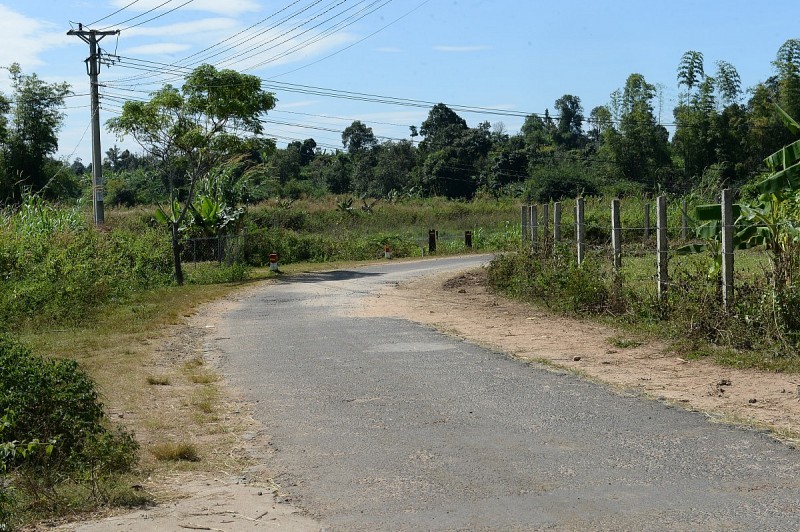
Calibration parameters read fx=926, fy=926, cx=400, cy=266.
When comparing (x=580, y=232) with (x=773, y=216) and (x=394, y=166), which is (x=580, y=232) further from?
(x=394, y=166)

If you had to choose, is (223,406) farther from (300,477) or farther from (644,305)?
(644,305)

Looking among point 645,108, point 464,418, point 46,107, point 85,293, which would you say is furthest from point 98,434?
point 645,108

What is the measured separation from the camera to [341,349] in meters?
13.4

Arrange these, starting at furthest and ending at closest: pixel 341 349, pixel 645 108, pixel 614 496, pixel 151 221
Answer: pixel 645 108, pixel 151 221, pixel 341 349, pixel 614 496

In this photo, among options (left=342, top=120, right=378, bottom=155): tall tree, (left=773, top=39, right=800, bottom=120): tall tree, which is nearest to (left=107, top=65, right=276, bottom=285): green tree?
(left=773, top=39, right=800, bottom=120): tall tree

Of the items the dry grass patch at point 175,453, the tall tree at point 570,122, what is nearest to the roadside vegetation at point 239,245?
the dry grass patch at point 175,453

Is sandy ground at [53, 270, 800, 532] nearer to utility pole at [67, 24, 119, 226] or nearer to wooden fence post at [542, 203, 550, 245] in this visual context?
wooden fence post at [542, 203, 550, 245]

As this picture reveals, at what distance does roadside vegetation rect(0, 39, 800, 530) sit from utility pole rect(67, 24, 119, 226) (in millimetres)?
1008

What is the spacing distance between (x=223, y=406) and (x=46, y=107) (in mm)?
48644

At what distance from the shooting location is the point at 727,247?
1203 cm

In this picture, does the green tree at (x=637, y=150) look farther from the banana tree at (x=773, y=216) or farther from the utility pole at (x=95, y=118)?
the banana tree at (x=773, y=216)

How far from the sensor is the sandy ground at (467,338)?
5844mm

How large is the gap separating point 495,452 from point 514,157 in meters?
65.3

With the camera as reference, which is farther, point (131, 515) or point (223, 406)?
point (223, 406)
